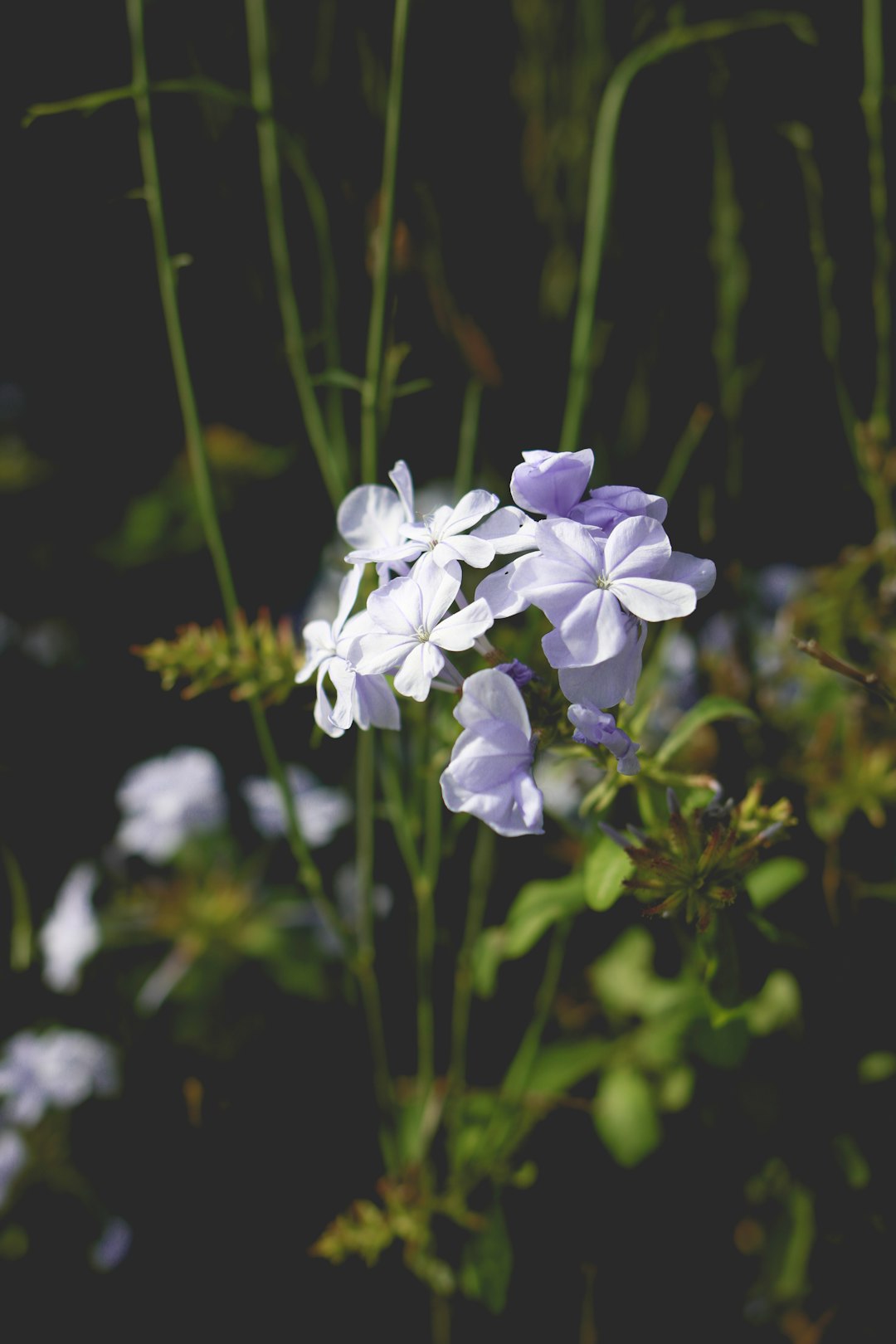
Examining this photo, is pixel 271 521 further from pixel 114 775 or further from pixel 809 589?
pixel 809 589

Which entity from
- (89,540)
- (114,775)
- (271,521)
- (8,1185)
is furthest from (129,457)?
(8,1185)

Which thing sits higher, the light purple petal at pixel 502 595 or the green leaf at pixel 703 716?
the light purple petal at pixel 502 595

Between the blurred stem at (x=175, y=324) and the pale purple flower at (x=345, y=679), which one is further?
the blurred stem at (x=175, y=324)

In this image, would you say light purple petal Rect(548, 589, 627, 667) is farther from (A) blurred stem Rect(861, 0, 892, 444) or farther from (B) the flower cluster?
(A) blurred stem Rect(861, 0, 892, 444)

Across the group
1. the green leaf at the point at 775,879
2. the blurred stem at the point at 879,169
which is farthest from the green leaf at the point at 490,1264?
the blurred stem at the point at 879,169

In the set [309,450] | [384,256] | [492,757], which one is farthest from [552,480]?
[309,450]

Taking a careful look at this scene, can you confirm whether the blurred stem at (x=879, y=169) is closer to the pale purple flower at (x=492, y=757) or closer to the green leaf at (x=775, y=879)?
the green leaf at (x=775, y=879)

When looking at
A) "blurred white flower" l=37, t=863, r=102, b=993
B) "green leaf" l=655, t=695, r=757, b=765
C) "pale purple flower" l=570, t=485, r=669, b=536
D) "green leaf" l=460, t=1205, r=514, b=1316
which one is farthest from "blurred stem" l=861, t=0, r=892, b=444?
"blurred white flower" l=37, t=863, r=102, b=993

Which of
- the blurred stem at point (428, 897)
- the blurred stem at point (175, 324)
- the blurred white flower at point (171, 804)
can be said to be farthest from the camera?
the blurred white flower at point (171, 804)
